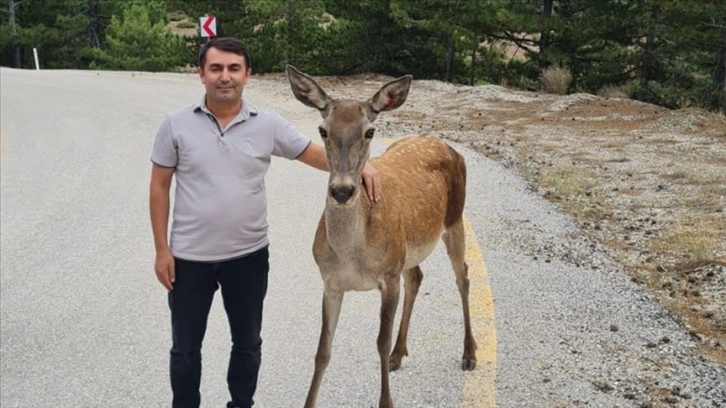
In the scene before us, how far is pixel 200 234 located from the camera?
12.7 feet

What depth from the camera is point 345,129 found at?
4.02 metres

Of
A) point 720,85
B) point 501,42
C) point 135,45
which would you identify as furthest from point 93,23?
point 720,85

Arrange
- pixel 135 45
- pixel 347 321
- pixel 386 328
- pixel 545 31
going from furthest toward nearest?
pixel 135 45
pixel 545 31
pixel 347 321
pixel 386 328

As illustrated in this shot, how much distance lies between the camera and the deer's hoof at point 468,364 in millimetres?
4988

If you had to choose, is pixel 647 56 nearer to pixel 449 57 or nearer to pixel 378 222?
pixel 449 57

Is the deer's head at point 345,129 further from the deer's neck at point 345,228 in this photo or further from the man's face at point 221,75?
the man's face at point 221,75

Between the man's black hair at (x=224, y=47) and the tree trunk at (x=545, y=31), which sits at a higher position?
the man's black hair at (x=224, y=47)

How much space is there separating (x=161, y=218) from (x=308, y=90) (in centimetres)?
112

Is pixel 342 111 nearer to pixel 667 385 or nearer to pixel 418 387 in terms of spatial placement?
pixel 418 387

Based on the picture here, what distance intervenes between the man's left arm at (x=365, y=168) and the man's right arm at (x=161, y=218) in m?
0.77

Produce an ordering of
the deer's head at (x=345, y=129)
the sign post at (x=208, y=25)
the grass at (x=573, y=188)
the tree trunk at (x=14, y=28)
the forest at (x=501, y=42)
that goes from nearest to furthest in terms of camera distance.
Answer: the deer's head at (x=345, y=129) < the grass at (x=573, y=188) < the forest at (x=501, y=42) < the sign post at (x=208, y=25) < the tree trunk at (x=14, y=28)

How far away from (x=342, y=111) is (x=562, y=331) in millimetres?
2423

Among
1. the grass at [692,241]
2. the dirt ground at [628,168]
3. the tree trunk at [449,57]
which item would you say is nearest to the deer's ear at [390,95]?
the dirt ground at [628,168]

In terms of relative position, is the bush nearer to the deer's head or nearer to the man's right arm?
the deer's head
